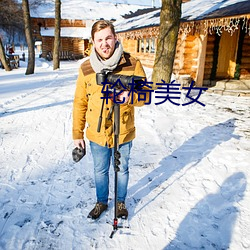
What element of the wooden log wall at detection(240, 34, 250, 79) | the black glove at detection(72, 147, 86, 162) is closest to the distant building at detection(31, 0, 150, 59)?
the wooden log wall at detection(240, 34, 250, 79)

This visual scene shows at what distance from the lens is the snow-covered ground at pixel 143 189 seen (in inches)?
88.3

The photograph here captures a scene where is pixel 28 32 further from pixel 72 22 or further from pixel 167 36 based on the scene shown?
pixel 72 22

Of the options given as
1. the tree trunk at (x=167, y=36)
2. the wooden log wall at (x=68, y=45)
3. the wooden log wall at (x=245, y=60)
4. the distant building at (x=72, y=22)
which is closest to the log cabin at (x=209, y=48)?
the wooden log wall at (x=245, y=60)

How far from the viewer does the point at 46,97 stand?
795cm

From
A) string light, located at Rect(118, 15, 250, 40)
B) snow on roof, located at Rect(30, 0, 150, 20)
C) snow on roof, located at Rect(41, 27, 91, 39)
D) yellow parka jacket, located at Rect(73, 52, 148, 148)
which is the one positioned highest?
snow on roof, located at Rect(30, 0, 150, 20)

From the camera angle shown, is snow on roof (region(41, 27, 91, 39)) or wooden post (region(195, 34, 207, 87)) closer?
wooden post (region(195, 34, 207, 87))

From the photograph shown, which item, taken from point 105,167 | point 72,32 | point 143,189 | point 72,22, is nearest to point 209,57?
point 143,189

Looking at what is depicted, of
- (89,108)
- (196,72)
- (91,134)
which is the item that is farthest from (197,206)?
(196,72)

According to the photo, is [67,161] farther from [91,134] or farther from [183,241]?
[183,241]

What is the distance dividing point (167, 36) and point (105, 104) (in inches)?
228

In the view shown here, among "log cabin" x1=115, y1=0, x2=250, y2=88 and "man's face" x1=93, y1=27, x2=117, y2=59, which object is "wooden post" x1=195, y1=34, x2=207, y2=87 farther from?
"man's face" x1=93, y1=27, x2=117, y2=59

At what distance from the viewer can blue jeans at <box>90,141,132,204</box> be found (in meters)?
2.24

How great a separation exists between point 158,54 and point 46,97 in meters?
4.12

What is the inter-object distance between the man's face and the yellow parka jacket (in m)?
0.14
